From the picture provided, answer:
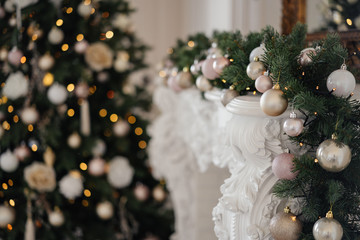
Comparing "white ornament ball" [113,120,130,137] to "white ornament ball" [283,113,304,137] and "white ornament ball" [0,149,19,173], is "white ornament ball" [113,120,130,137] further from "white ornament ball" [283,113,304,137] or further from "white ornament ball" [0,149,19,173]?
"white ornament ball" [283,113,304,137]

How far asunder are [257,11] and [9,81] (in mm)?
1243

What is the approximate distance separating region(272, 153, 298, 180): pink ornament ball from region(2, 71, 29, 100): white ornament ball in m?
1.46

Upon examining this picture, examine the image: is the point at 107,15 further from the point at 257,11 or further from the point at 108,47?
the point at 257,11

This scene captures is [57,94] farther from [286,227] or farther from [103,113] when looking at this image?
[286,227]

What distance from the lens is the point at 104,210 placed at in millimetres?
2186

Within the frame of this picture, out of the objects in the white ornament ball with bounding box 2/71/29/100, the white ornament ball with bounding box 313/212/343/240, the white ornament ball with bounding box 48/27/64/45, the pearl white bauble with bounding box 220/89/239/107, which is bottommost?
the white ornament ball with bounding box 313/212/343/240

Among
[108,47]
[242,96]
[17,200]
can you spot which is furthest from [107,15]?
[242,96]

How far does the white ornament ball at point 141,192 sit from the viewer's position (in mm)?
2375

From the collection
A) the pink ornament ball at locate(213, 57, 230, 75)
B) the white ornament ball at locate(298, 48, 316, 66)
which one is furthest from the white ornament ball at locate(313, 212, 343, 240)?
the pink ornament ball at locate(213, 57, 230, 75)

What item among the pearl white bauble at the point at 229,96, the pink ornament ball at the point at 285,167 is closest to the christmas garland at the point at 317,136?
the pink ornament ball at the point at 285,167

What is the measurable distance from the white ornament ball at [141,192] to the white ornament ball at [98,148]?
0.33 meters

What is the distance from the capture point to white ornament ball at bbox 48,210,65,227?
2072 millimetres

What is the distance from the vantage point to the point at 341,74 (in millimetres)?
867

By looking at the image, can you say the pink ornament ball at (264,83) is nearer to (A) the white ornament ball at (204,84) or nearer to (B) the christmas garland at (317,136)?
(B) the christmas garland at (317,136)
